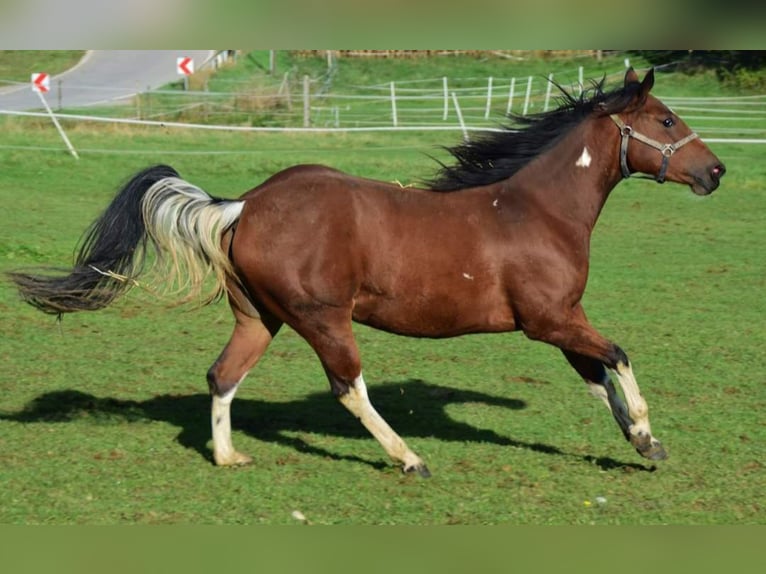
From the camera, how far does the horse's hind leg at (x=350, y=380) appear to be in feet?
20.4

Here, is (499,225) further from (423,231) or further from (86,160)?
(86,160)

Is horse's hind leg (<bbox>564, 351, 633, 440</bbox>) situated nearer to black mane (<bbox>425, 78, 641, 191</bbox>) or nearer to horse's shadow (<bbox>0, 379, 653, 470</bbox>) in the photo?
horse's shadow (<bbox>0, 379, 653, 470</bbox>)

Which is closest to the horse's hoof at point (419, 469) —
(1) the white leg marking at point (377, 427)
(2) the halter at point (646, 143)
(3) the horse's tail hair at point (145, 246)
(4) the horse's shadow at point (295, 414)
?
(1) the white leg marking at point (377, 427)

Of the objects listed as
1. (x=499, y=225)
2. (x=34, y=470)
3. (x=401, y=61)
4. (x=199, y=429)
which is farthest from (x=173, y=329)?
(x=401, y=61)

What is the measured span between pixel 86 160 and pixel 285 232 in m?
15.0

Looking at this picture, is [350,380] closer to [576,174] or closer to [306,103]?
[576,174]

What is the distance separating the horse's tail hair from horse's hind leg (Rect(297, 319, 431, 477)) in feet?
2.22

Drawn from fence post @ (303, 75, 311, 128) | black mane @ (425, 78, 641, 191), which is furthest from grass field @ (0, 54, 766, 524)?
fence post @ (303, 75, 311, 128)

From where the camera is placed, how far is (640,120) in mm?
6598

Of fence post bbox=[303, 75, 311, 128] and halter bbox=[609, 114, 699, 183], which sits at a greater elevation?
halter bbox=[609, 114, 699, 183]

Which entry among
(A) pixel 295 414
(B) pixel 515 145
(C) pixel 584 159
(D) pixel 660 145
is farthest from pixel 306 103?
(D) pixel 660 145

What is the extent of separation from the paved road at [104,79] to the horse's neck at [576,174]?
67.5ft

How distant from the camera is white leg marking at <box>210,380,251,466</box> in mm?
6430

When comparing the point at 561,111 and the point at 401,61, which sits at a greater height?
the point at 561,111
